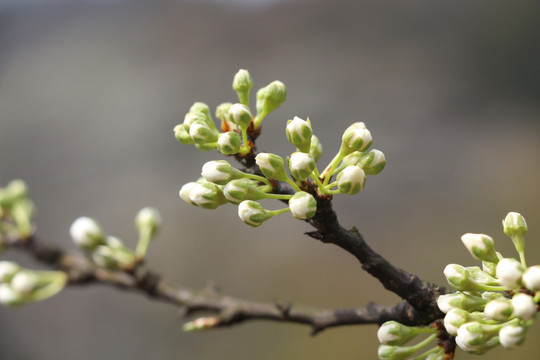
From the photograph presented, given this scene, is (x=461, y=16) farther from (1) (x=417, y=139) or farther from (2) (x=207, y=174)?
(2) (x=207, y=174)

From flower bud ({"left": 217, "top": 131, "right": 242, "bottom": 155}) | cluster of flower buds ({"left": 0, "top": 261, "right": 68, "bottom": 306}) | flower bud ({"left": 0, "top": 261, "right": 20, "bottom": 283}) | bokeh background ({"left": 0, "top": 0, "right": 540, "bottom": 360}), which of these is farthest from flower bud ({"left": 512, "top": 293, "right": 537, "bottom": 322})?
bokeh background ({"left": 0, "top": 0, "right": 540, "bottom": 360})

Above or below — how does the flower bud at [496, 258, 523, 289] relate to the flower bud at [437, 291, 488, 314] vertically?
above

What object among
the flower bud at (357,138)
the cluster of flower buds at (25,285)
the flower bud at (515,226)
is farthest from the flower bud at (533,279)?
the cluster of flower buds at (25,285)

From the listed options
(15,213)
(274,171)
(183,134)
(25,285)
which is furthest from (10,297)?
(274,171)

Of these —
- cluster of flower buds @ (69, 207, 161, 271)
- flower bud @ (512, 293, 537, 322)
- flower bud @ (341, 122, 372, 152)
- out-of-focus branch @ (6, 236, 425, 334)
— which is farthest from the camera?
cluster of flower buds @ (69, 207, 161, 271)

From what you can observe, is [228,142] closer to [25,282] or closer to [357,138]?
[357,138]

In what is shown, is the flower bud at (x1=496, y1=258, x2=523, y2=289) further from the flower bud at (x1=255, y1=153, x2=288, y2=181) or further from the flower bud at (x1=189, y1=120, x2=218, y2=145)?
the flower bud at (x1=189, y1=120, x2=218, y2=145)

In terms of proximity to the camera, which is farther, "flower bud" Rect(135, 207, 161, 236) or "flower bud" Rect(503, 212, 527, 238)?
"flower bud" Rect(135, 207, 161, 236)

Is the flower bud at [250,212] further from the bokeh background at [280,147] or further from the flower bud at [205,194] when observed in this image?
the bokeh background at [280,147]
